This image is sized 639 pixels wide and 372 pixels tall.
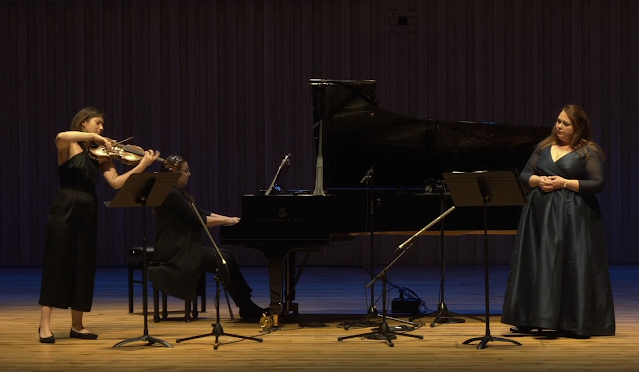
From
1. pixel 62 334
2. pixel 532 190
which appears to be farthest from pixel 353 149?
pixel 62 334

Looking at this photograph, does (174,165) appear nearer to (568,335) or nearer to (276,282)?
(276,282)

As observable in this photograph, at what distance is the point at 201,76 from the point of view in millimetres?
9914

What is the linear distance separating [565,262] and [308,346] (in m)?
1.56

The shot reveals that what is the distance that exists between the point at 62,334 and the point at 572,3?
6.65 meters

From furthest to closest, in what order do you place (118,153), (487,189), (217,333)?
(118,153) → (217,333) → (487,189)

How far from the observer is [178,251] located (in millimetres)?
5707

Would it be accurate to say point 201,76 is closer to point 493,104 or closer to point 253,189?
point 253,189

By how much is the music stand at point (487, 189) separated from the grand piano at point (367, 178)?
2.16 feet


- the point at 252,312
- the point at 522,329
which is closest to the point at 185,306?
the point at 252,312

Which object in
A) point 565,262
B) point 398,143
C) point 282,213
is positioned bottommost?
point 565,262

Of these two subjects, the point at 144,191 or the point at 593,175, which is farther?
the point at 593,175

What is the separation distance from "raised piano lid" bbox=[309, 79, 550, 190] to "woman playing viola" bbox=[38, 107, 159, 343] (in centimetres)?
139

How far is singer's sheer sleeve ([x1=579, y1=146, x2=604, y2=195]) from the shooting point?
5094 millimetres

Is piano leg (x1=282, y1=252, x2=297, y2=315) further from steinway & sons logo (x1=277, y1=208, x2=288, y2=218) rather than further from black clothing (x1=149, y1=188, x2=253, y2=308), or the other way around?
steinway & sons logo (x1=277, y1=208, x2=288, y2=218)
